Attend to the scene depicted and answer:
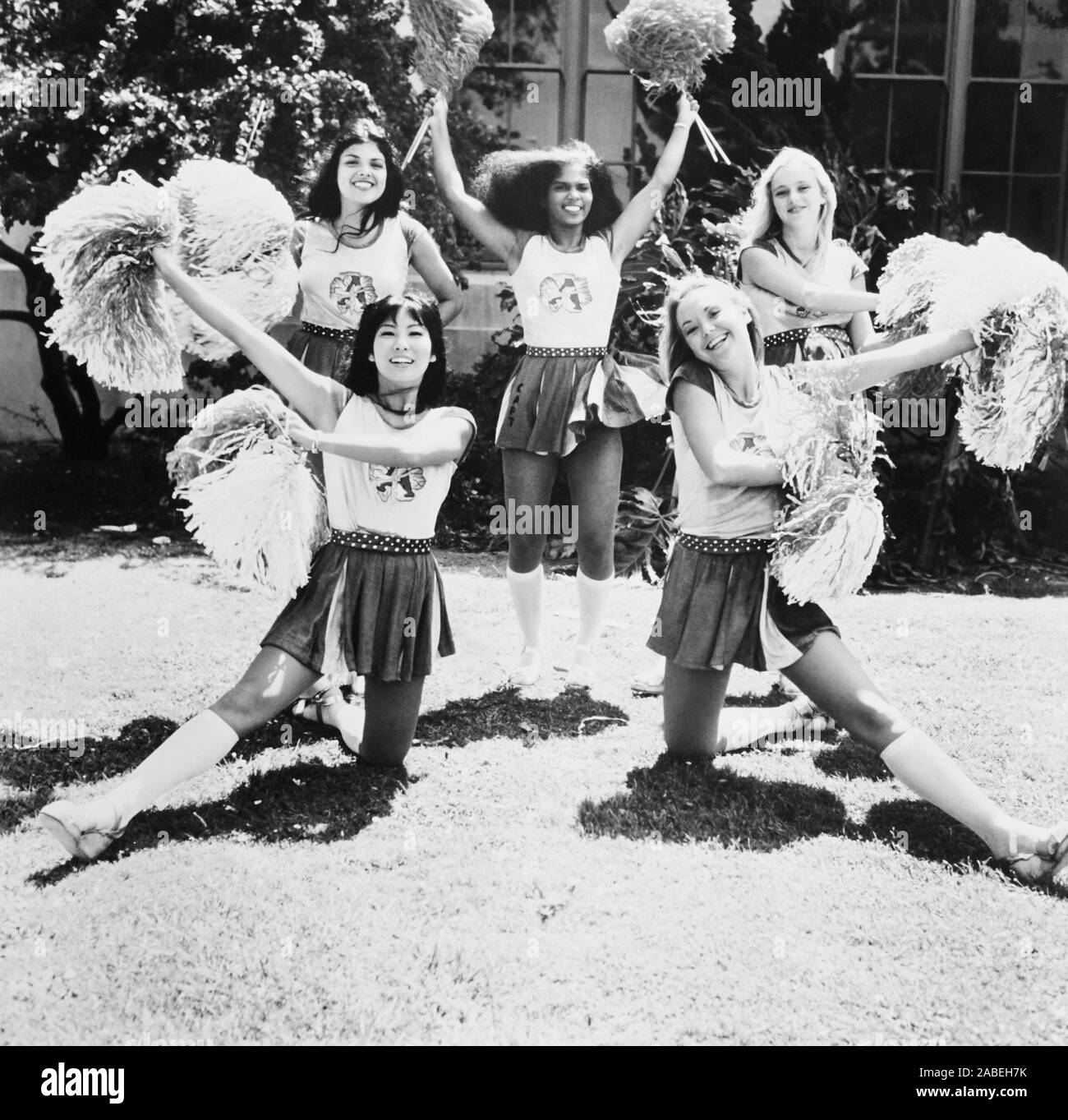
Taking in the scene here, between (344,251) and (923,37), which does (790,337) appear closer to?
(344,251)

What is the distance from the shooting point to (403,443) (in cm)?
306

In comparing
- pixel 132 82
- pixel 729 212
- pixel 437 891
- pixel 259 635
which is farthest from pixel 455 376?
pixel 437 891

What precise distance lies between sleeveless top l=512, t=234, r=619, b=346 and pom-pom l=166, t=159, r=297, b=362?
812 mm

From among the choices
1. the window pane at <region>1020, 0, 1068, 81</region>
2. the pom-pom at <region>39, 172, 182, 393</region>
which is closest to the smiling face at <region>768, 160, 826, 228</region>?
the pom-pom at <region>39, 172, 182, 393</region>

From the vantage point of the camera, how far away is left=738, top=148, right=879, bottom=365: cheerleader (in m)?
3.62

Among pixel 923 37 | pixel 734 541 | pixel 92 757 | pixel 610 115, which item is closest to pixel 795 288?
pixel 734 541

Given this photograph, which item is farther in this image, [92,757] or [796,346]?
[796,346]

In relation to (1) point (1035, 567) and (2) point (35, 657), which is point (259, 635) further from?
(1) point (1035, 567)

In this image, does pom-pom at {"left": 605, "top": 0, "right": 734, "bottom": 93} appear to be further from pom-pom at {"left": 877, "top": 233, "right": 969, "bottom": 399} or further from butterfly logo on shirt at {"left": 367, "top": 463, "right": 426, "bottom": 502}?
butterfly logo on shirt at {"left": 367, "top": 463, "right": 426, "bottom": 502}

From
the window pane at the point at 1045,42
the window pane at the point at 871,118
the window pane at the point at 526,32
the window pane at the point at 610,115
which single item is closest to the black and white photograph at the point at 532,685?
the window pane at the point at 610,115

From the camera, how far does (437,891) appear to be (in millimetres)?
2660

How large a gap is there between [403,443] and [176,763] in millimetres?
908

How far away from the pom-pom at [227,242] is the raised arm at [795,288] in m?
1.33

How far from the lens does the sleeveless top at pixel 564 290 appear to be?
398 centimetres
